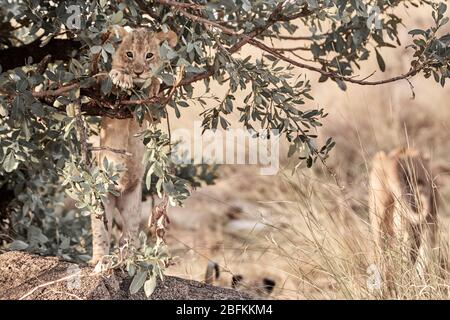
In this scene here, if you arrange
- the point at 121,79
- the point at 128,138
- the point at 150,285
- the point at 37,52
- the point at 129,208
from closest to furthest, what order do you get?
the point at 150,285, the point at 121,79, the point at 128,138, the point at 129,208, the point at 37,52

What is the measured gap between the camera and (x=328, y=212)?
16.1 feet

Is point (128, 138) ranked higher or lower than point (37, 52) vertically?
lower

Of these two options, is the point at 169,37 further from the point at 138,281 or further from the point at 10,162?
the point at 138,281

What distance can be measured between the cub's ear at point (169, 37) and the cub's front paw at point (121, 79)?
272 mm

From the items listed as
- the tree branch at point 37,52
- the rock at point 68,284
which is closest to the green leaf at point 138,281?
the rock at point 68,284

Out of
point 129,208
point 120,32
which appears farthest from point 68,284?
point 120,32

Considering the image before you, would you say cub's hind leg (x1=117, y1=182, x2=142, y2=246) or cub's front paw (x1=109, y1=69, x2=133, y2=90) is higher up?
cub's front paw (x1=109, y1=69, x2=133, y2=90)

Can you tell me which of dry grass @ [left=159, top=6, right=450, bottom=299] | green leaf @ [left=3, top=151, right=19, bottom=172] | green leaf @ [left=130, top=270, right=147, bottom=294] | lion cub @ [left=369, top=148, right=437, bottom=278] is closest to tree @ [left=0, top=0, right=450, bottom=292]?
green leaf @ [left=3, top=151, right=19, bottom=172]

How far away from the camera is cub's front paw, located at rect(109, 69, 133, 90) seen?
351 cm

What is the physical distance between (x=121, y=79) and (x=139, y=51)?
21cm

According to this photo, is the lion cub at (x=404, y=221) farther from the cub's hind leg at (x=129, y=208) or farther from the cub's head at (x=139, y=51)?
the cub's head at (x=139, y=51)

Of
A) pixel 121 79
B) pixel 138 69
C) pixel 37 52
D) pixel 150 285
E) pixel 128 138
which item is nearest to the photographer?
pixel 150 285

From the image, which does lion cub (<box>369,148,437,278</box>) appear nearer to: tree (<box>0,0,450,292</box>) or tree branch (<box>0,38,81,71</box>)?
tree (<box>0,0,450,292</box>)

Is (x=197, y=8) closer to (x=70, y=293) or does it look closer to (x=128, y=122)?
(x=128, y=122)
